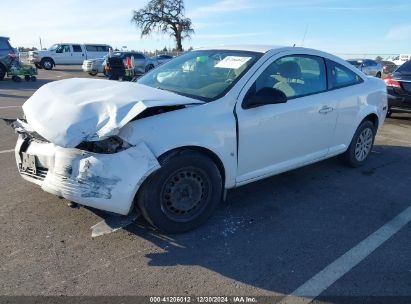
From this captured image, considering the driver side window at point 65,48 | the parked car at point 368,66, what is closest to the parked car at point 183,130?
the parked car at point 368,66

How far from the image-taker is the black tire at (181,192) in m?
3.26

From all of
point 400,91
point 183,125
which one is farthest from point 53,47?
point 183,125

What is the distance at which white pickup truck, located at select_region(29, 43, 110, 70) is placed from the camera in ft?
99.1

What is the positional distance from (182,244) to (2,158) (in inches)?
143

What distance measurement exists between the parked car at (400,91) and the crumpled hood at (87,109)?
726cm

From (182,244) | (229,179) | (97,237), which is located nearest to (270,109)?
(229,179)

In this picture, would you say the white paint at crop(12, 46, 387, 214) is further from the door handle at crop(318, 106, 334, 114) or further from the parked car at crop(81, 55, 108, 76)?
the parked car at crop(81, 55, 108, 76)

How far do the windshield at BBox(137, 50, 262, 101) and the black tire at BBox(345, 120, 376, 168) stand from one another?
2.15m

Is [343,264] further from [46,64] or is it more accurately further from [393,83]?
[46,64]

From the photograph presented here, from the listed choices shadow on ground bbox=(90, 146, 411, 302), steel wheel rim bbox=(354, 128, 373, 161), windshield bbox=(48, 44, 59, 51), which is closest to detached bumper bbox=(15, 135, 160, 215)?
shadow on ground bbox=(90, 146, 411, 302)

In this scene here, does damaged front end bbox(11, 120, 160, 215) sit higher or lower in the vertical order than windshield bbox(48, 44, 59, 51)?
lower

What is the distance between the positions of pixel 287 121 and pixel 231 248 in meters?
1.50

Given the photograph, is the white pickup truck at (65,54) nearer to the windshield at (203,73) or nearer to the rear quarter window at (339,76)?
the windshield at (203,73)

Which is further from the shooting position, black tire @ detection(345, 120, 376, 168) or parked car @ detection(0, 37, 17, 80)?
parked car @ detection(0, 37, 17, 80)
